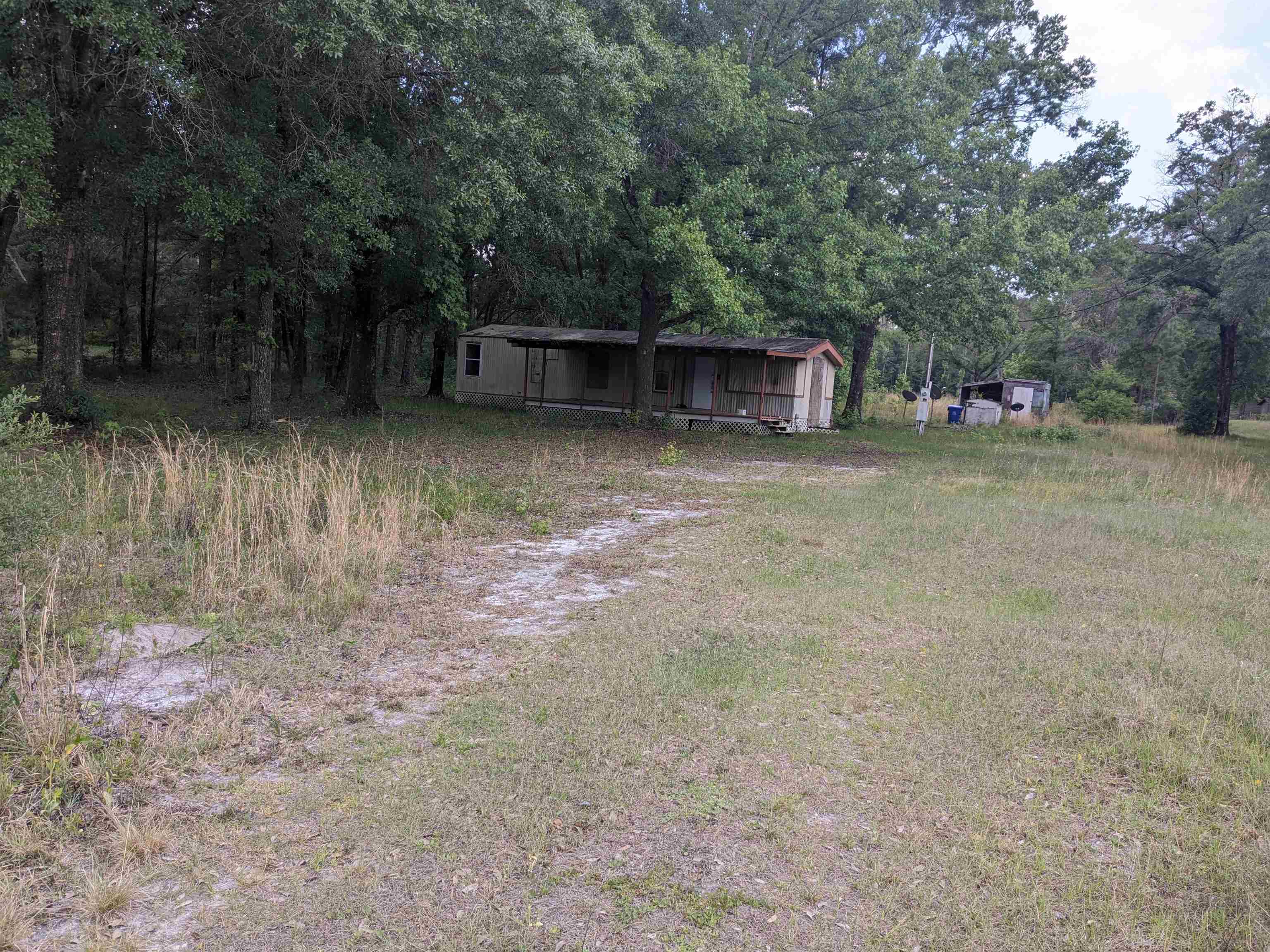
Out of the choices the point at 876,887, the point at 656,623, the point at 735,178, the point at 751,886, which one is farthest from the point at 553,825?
the point at 735,178

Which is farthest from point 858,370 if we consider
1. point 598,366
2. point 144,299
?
point 144,299

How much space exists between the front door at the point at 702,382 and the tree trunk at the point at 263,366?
1280cm

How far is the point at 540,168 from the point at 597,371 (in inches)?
578

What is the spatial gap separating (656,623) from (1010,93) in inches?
1137

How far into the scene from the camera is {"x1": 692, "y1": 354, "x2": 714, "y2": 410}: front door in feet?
81.7

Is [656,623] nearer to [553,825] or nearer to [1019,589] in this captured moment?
[553,825]

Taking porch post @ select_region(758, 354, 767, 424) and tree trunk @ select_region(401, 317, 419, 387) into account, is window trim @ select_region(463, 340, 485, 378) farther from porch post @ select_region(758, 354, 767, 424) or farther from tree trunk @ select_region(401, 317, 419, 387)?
porch post @ select_region(758, 354, 767, 424)

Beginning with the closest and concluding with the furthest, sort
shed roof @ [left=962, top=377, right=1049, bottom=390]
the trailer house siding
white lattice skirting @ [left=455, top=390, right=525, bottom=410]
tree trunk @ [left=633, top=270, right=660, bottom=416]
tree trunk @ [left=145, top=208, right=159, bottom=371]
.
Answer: tree trunk @ [left=633, top=270, right=660, bottom=416] < the trailer house siding < white lattice skirting @ [left=455, top=390, right=525, bottom=410] < tree trunk @ [left=145, top=208, right=159, bottom=371] < shed roof @ [left=962, top=377, right=1049, bottom=390]

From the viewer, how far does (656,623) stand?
18.5 feet

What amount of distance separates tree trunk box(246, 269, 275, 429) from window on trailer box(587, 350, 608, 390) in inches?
488

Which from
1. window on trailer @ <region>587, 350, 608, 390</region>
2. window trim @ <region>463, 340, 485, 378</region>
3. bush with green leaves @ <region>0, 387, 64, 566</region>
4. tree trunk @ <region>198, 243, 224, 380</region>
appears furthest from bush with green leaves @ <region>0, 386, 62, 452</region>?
window trim @ <region>463, 340, 485, 378</region>

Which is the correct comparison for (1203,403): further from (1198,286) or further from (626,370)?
(626,370)

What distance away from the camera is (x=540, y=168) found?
11.8 metres

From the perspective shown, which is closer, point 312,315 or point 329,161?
point 329,161
